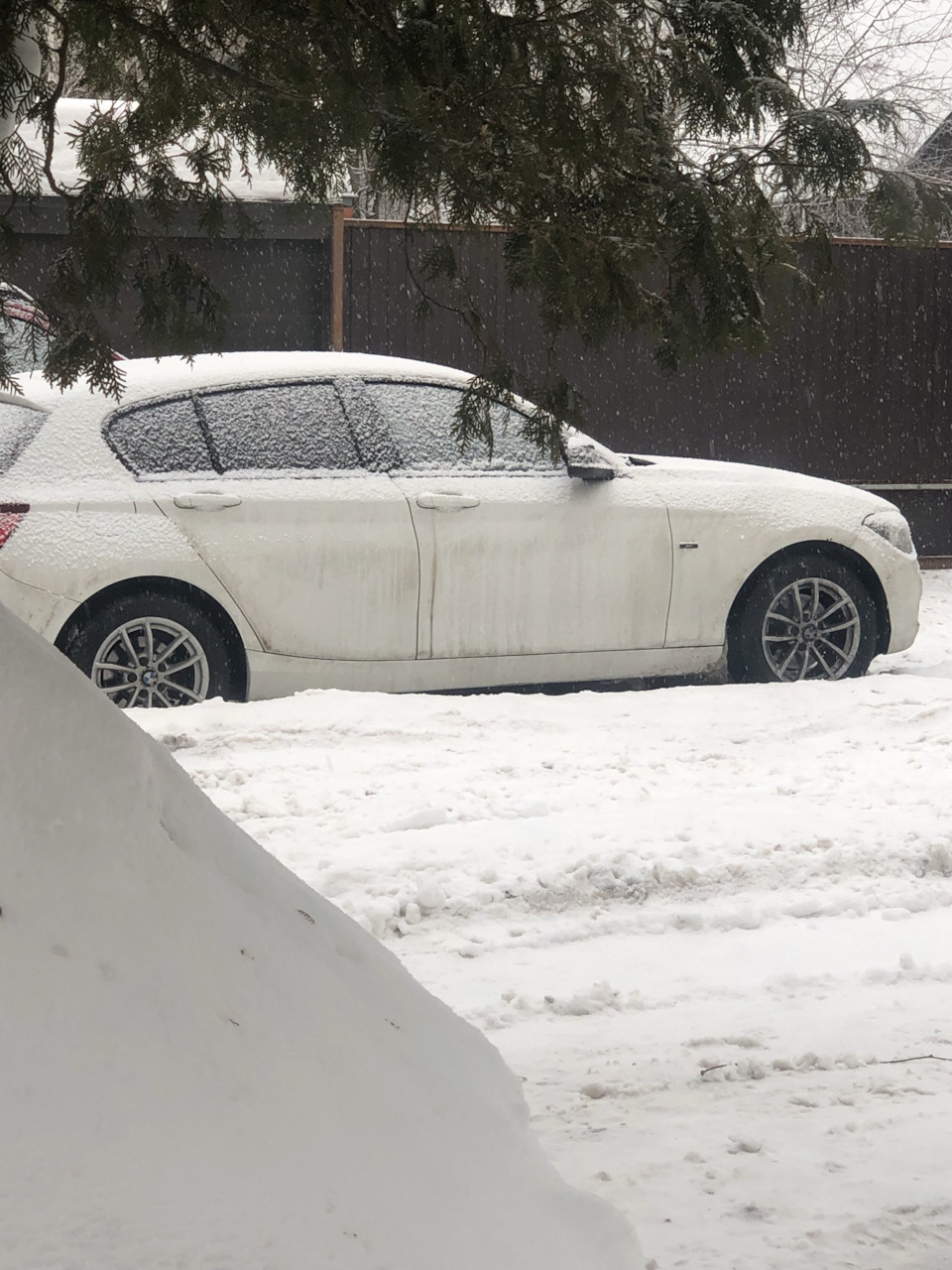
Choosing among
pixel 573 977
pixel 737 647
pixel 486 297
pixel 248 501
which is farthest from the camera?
pixel 486 297

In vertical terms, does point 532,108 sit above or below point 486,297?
below

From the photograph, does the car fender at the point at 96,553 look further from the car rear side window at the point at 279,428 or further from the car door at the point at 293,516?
the car rear side window at the point at 279,428

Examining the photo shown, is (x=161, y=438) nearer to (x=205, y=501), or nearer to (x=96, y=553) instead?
(x=205, y=501)

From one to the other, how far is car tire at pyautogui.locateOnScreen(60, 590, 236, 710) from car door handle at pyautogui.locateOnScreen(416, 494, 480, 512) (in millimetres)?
1022

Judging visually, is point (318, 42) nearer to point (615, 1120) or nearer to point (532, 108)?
point (532, 108)

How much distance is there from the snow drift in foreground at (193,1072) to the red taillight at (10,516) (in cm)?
364

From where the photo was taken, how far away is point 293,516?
632 cm

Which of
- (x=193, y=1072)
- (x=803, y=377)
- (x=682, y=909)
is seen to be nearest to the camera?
(x=193, y=1072)

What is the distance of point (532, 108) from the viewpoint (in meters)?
2.88

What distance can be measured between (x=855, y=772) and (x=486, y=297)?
670 centimetres

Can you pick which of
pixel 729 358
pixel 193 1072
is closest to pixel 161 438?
pixel 193 1072

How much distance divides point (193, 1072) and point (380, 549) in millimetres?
4528

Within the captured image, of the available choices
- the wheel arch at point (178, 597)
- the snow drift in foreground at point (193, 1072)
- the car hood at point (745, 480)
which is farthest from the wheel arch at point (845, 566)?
the snow drift in foreground at point (193, 1072)

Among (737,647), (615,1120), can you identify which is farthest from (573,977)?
(737,647)
